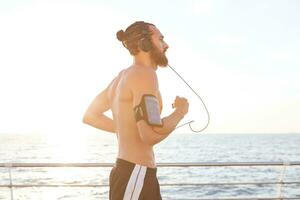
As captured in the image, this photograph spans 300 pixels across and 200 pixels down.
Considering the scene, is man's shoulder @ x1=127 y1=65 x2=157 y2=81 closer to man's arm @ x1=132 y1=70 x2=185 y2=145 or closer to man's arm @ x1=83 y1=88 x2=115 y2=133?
man's arm @ x1=132 y1=70 x2=185 y2=145

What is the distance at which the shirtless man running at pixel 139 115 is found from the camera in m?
2.23

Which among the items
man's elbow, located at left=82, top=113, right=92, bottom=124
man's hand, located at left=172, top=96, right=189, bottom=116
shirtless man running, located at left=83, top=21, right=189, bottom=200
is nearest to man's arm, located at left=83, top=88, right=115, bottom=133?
man's elbow, located at left=82, top=113, right=92, bottom=124

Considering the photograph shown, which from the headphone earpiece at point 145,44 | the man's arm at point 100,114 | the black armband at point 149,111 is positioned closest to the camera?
the black armband at point 149,111

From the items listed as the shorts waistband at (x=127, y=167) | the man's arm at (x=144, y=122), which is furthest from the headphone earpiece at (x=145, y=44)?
the shorts waistband at (x=127, y=167)

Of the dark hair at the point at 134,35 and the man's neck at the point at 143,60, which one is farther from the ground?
the dark hair at the point at 134,35

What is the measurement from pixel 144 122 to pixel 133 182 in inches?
10.8

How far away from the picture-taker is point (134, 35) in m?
2.34

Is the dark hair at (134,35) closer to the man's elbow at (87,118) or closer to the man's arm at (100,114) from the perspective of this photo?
the man's arm at (100,114)

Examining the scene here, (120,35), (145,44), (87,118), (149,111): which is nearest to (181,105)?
(149,111)

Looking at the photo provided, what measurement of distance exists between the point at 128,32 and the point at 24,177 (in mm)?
39522

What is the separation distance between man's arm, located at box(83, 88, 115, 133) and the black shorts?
0.26 meters

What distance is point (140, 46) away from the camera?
2.31 metres

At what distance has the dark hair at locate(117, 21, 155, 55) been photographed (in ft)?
7.64

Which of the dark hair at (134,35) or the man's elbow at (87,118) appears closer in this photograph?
the dark hair at (134,35)
